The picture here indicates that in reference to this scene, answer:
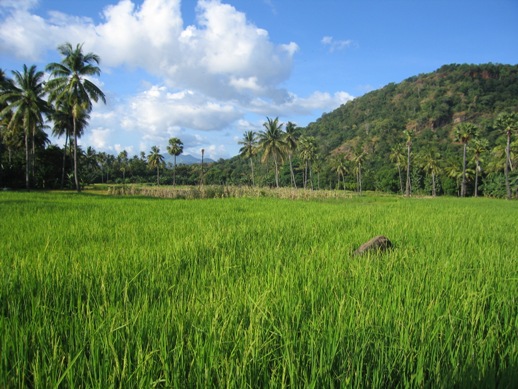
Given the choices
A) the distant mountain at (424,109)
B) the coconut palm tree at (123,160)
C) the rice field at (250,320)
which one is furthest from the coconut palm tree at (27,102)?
the distant mountain at (424,109)

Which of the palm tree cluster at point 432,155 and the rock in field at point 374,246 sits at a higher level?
the palm tree cluster at point 432,155

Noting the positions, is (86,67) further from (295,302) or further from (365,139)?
(365,139)

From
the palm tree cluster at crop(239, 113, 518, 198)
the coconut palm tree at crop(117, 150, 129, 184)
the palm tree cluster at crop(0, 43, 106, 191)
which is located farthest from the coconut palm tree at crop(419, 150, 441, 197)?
the coconut palm tree at crop(117, 150, 129, 184)

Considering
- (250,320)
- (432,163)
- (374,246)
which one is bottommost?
(374,246)

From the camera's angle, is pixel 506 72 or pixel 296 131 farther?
pixel 506 72

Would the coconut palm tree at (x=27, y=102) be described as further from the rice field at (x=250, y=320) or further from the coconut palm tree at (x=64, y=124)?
the rice field at (x=250, y=320)

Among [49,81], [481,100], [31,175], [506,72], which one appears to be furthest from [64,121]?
[506,72]

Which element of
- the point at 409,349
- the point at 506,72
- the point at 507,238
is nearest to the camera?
the point at 409,349

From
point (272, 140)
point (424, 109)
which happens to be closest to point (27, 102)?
point (272, 140)

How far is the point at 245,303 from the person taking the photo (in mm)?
2266

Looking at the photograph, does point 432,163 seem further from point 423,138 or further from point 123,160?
point 123,160

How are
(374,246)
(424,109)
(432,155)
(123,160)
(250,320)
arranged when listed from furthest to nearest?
1. (424,109)
2. (123,160)
3. (432,155)
4. (374,246)
5. (250,320)

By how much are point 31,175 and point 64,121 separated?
830 cm

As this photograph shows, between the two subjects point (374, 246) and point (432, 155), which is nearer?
point (374, 246)
